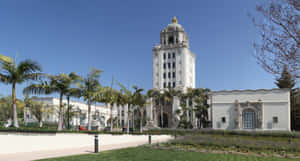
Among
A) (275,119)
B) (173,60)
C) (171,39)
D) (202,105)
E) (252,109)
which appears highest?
(171,39)

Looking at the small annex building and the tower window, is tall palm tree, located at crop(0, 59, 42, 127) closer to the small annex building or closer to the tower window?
the small annex building

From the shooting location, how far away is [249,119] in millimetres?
41562

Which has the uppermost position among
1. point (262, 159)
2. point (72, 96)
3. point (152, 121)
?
point (72, 96)

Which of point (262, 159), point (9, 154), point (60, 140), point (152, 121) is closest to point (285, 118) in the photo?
point (152, 121)

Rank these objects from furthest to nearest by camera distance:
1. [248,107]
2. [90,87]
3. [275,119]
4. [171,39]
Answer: [171,39] → [248,107] → [275,119] → [90,87]

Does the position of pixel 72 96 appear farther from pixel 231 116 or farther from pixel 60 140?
pixel 231 116

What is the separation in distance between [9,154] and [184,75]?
54350 millimetres

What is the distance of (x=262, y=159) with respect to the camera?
10.9 m

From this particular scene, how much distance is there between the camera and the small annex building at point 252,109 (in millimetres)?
39469

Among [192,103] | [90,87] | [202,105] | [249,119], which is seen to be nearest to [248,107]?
[249,119]

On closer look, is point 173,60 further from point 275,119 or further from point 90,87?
point 90,87

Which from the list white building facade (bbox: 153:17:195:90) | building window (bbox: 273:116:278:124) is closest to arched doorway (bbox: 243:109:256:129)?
building window (bbox: 273:116:278:124)

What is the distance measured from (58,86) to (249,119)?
1193 inches

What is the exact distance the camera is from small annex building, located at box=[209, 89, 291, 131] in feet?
129
